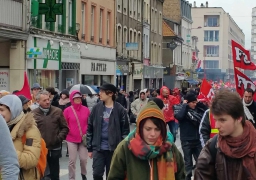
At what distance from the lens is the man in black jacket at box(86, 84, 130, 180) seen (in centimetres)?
948

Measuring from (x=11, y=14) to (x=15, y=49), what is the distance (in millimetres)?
1427

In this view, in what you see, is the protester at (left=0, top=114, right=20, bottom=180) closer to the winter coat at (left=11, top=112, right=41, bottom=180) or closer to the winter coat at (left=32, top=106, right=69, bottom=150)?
the winter coat at (left=11, top=112, right=41, bottom=180)

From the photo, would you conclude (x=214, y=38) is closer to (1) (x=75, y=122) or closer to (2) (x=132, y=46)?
(2) (x=132, y=46)

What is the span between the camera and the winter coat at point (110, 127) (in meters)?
9.47

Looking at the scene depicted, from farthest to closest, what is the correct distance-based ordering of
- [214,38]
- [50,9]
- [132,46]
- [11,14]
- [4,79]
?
1. [214,38]
2. [132,46]
3. [4,79]
4. [50,9]
5. [11,14]

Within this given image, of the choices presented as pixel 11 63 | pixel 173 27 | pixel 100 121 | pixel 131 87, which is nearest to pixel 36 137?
pixel 100 121

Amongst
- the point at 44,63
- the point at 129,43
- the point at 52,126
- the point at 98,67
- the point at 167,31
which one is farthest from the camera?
the point at 167,31

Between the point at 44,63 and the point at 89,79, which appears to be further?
the point at 89,79

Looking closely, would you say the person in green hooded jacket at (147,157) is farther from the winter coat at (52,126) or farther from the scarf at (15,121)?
the winter coat at (52,126)

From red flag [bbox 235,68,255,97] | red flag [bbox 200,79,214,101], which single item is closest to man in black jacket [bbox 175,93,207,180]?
red flag [bbox 235,68,255,97]

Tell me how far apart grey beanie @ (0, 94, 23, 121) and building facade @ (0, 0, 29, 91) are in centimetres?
1808

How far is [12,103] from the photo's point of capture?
19.3ft

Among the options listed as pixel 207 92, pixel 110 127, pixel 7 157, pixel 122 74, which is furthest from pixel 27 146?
pixel 122 74

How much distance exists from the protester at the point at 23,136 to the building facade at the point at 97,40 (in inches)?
1023
